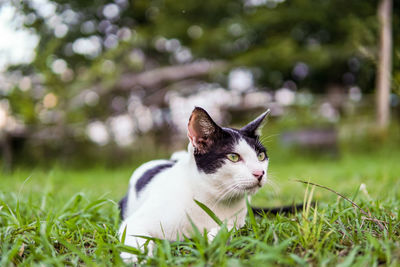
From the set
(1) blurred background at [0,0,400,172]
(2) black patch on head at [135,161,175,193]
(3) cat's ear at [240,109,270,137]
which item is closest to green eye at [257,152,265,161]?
(3) cat's ear at [240,109,270,137]

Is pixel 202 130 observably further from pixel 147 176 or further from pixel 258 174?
pixel 147 176

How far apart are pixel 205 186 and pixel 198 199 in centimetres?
6

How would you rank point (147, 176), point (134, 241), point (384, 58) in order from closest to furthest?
point (134, 241) → point (147, 176) → point (384, 58)

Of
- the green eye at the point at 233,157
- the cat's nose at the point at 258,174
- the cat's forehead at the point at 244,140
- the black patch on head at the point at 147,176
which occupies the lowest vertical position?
the black patch on head at the point at 147,176

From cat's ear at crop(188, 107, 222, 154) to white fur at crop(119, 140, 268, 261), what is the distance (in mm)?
61

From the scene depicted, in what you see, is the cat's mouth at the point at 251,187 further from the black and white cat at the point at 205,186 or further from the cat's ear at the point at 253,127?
the cat's ear at the point at 253,127

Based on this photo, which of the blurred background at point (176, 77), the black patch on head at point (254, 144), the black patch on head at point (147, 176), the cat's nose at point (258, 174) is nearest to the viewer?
the cat's nose at point (258, 174)

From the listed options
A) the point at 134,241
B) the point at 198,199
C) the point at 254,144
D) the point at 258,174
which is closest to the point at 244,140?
the point at 254,144

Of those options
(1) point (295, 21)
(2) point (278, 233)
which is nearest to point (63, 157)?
(1) point (295, 21)

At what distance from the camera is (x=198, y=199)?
1275 mm

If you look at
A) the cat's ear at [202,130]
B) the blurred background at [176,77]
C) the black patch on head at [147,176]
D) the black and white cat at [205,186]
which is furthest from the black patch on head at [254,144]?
the blurred background at [176,77]

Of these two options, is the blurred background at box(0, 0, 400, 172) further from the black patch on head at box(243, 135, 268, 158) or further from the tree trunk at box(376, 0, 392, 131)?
the black patch on head at box(243, 135, 268, 158)

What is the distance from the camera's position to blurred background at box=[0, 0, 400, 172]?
5.55m

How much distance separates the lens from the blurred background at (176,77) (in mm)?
5547
